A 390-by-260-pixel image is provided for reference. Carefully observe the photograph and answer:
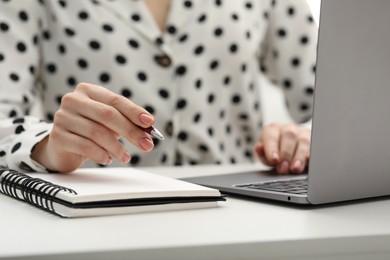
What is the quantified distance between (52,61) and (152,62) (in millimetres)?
218

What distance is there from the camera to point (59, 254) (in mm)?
559

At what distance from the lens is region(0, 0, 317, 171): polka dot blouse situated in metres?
1.36

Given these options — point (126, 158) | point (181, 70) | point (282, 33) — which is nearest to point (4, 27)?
point (181, 70)

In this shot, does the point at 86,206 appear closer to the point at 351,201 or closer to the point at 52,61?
the point at 351,201

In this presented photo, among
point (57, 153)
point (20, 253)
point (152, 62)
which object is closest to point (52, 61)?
point (152, 62)

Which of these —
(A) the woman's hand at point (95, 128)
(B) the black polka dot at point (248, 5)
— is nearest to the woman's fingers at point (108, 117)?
(A) the woman's hand at point (95, 128)

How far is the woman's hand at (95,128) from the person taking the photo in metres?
0.80

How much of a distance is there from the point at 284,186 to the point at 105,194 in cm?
28

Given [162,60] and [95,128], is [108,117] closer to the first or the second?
[95,128]

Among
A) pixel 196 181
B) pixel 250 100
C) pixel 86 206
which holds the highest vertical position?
pixel 86 206

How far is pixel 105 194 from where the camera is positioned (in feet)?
2.37

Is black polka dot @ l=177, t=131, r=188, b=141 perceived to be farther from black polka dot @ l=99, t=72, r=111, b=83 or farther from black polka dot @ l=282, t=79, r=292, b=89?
black polka dot @ l=282, t=79, r=292, b=89

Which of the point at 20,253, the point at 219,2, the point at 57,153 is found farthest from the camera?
the point at 219,2

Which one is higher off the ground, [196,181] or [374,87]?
[374,87]
